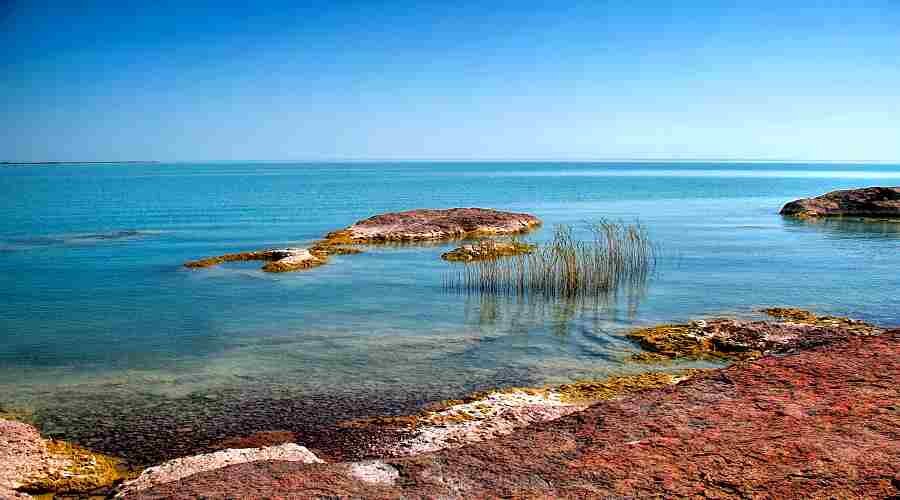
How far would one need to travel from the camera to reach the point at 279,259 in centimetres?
2947

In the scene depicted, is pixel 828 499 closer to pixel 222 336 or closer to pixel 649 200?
pixel 222 336

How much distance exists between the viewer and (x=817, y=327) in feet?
51.3

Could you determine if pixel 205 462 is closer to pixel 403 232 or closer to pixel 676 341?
pixel 676 341

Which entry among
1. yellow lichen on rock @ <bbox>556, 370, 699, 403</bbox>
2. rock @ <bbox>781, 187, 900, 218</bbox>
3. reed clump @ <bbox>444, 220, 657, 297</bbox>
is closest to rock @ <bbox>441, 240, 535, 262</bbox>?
reed clump @ <bbox>444, 220, 657, 297</bbox>

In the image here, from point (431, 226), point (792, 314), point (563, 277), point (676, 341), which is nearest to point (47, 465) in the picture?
point (676, 341)

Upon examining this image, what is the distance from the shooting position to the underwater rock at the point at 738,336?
14.5m

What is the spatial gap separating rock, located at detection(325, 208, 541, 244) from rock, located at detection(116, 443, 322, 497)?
1074 inches

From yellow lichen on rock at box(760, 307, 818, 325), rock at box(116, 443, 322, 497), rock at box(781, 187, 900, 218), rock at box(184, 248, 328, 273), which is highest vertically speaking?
rock at box(781, 187, 900, 218)

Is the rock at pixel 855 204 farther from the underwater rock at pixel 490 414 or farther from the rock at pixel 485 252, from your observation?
the underwater rock at pixel 490 414

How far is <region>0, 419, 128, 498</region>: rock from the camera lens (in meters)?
8.40

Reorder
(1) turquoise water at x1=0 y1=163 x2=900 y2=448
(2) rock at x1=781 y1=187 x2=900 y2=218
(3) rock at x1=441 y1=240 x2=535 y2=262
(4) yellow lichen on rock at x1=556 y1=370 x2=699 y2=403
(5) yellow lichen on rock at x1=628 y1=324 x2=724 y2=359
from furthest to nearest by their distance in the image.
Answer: (2) rock at x1=781 y1=187 x2=900 y2=218
(3) rock at x1=441 y1=240 x2=535 y2=262
(5) yellow lichen on rock at x1=628 y1=324 x2=724 y2=359
(1) turquoise water at x1=0 y1=163 x2=900 y2=448
(4) yellow lichen on rock at x1=556 y1=370 x2=699 y2=403

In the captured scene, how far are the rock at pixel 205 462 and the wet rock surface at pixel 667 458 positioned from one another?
2.10 meters

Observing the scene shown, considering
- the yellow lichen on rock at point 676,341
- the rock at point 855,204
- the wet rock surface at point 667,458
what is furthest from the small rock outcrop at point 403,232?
the wet rock surface at point 667,458

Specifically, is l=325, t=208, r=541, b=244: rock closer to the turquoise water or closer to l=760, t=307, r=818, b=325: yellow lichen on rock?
the turquoise water
